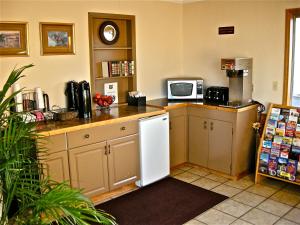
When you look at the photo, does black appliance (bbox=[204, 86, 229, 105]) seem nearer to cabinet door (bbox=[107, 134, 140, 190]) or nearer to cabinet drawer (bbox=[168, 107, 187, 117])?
cabinet drawer (bbox=[168, 107, 187, 117])

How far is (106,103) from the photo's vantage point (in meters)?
4.16

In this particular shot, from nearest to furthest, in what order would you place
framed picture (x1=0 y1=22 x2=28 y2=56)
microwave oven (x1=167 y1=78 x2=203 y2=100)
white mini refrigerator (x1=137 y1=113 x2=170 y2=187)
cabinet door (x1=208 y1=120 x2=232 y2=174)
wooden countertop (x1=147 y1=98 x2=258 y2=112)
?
framed picture (x1=0 y1=22 x2=28 y2=56) → white mini refrigerator (x1=137 y1=113 x2=170 y2=187) → wooden countertop (x1=147 y1=98 x2=258 y2=112) → cabinet door (x1=208 y1=120 x2=232 y2=174) → microwave oven (x1=167 y1=78 x2=203 y2=100)

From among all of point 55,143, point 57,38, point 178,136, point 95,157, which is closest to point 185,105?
point 178,136

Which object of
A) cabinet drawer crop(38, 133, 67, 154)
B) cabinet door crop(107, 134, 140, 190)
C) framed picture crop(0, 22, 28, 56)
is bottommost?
cabinet door crop(107, 134, 140, 190)

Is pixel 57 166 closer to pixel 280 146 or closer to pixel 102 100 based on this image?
pixel 102 100

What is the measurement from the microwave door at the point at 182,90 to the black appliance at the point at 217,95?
194 mm

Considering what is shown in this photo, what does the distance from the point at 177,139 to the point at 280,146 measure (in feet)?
4.28

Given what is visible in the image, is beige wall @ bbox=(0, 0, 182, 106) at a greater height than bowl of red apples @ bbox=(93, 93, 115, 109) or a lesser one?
greater

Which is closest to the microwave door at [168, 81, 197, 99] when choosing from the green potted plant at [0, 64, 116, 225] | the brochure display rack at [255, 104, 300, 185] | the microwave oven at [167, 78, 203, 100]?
the microwave oven at [167, 78, 203, 100]

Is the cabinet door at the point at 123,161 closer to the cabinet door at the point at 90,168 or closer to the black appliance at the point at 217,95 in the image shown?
the cabinet door at the point at 90,168

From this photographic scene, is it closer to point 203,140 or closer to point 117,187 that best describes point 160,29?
point 203,140

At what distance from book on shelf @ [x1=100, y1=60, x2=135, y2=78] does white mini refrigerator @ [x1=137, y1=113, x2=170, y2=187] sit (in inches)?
31.5

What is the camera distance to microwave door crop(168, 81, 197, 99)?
4.71 meters

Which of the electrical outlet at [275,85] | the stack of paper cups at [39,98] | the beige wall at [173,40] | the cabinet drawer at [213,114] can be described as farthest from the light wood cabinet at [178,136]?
the stack of paper cups at [39,98]
